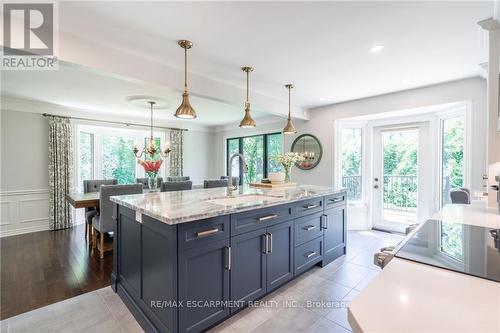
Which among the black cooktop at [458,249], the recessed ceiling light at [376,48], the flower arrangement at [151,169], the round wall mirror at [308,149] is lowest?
the black cooktop at [458,249]

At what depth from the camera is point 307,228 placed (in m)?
2.58

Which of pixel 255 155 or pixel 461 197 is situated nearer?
Answer: pixel 461 197

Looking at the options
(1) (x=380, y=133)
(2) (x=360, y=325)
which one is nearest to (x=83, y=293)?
(2) (x=360, y=325)

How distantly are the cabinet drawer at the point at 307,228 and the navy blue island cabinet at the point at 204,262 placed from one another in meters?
0.01

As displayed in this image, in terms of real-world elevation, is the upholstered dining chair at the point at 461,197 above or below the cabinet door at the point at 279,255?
above

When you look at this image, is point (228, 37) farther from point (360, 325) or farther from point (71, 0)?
point (360, 325)

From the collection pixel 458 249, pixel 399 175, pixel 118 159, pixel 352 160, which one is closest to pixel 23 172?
pixel 118 159

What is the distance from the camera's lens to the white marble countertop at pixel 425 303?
1.70ft

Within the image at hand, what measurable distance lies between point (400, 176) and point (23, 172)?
7047mm

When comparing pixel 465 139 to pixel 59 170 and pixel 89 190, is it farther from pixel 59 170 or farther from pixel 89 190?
pixel 59 170

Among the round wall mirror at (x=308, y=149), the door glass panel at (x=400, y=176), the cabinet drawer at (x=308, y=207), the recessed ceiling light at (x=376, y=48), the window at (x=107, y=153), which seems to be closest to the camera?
the recessed ceiling light at (x=376, y=48)

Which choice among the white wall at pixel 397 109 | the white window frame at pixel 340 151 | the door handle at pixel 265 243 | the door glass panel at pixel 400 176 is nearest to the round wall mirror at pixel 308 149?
the white wall at pixel 397 109

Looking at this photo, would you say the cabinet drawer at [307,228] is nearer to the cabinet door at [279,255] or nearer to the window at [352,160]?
the cabinet door at [279,255]

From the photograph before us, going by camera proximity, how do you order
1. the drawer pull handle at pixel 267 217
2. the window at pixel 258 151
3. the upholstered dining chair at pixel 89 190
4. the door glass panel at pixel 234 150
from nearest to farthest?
the drawer pull handle at pixel 267 217 → the upholstered dining chair at pixel 89 190 → the window at pixel 258 151 → the door glass panel at pixel 234 150
